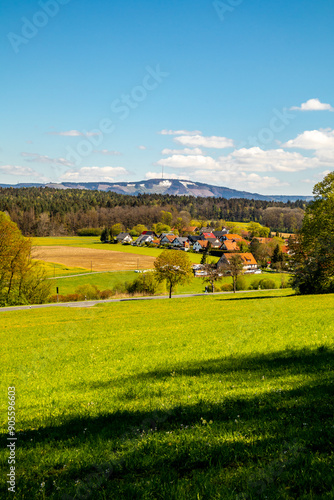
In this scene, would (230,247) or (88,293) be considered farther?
(230,247)

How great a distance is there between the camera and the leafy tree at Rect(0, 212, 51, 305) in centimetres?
4644

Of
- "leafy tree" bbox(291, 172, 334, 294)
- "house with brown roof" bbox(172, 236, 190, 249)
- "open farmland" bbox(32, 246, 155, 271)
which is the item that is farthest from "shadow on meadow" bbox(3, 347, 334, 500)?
"house with brown roof" bbox(172, 236, 190, 249)

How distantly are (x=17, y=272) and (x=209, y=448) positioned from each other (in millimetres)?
50124

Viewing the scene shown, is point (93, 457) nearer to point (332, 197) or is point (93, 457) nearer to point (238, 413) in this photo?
point (238, 413)

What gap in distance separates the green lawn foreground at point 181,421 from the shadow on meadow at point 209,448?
0.02 meters

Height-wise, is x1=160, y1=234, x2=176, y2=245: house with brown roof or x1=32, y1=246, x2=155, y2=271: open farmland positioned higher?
x1=160, y1=234, x2=176, y2=245: house with brown roof

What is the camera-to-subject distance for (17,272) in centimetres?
5006

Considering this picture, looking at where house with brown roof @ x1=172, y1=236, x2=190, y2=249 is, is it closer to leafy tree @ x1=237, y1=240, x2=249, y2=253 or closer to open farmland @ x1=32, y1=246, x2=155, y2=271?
leafy tree @ x1=237, y1=240, x2=249, y2=253

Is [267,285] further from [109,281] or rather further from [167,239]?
[167,239]

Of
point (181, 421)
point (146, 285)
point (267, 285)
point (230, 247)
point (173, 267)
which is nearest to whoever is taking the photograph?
point (181, 421)

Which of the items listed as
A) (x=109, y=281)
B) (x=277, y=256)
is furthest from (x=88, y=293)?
(x=277, y=256)

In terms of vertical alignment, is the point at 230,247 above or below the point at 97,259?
above

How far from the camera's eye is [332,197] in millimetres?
36250

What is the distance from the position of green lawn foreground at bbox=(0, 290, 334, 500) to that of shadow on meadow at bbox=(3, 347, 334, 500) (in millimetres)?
20
